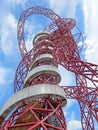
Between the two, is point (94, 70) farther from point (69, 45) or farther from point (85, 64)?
point (69, 45)

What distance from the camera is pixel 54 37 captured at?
43938 mm

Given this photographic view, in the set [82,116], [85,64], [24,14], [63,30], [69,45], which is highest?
[24,14]

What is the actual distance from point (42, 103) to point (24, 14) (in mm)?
26779

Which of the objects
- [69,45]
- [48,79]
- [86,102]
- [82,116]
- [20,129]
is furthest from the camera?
[69,45]

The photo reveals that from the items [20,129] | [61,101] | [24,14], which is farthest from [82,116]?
[24,14]

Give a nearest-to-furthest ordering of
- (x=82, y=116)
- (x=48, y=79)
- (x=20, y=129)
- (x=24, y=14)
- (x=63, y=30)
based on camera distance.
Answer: (x=20, y=129), (x=48, y=79), (x=82, y=116), (x=63, y=30), (x=24, y=14)

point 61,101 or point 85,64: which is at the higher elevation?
point 85,64

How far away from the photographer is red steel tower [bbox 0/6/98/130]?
26.3 m

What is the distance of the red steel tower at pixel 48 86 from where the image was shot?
26.3m

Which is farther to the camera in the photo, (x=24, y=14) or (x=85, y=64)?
(x=24, y=14)

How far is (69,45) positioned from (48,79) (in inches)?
447

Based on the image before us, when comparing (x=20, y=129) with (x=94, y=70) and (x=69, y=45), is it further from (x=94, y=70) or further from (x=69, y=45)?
(x=69, y=45)

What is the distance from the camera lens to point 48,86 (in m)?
27.0

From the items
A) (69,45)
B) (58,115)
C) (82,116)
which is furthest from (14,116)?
(69,45)
